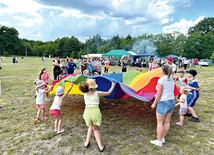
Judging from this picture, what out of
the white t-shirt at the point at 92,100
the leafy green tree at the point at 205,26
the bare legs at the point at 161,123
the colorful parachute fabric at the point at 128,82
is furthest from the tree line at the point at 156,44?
the white t-shirt at the point at 92,100

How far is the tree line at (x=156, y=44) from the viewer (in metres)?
39.6

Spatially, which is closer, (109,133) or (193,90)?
(109,133)

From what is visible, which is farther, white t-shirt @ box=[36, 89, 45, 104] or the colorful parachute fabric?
white t-shirt @ box=[36, 89, 45, 104]

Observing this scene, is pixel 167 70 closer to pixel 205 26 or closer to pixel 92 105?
pixel 92 105

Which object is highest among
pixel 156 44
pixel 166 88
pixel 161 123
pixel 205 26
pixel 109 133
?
pixel 205 26

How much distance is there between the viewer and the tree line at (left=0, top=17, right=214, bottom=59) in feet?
130

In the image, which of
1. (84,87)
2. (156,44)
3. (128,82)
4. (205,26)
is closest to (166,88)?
(84,87)

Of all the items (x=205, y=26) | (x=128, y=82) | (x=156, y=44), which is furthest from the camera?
(x=205, y=26)

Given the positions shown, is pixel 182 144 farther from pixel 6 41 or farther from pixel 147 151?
pixel 6 41

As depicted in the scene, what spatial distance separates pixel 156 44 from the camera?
145ft

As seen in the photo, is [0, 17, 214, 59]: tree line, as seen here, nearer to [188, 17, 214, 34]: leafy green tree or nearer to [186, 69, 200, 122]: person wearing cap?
[188, 17, 214, 34]: leafy green tree

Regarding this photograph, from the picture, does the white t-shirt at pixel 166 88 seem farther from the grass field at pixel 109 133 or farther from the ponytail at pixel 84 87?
the ponytail at pixel 84 87

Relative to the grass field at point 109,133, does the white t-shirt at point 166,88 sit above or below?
above

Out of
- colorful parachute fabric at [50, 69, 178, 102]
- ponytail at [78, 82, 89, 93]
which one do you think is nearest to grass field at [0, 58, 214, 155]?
colorful parachute fabric at [50, 69, 178, 102]
